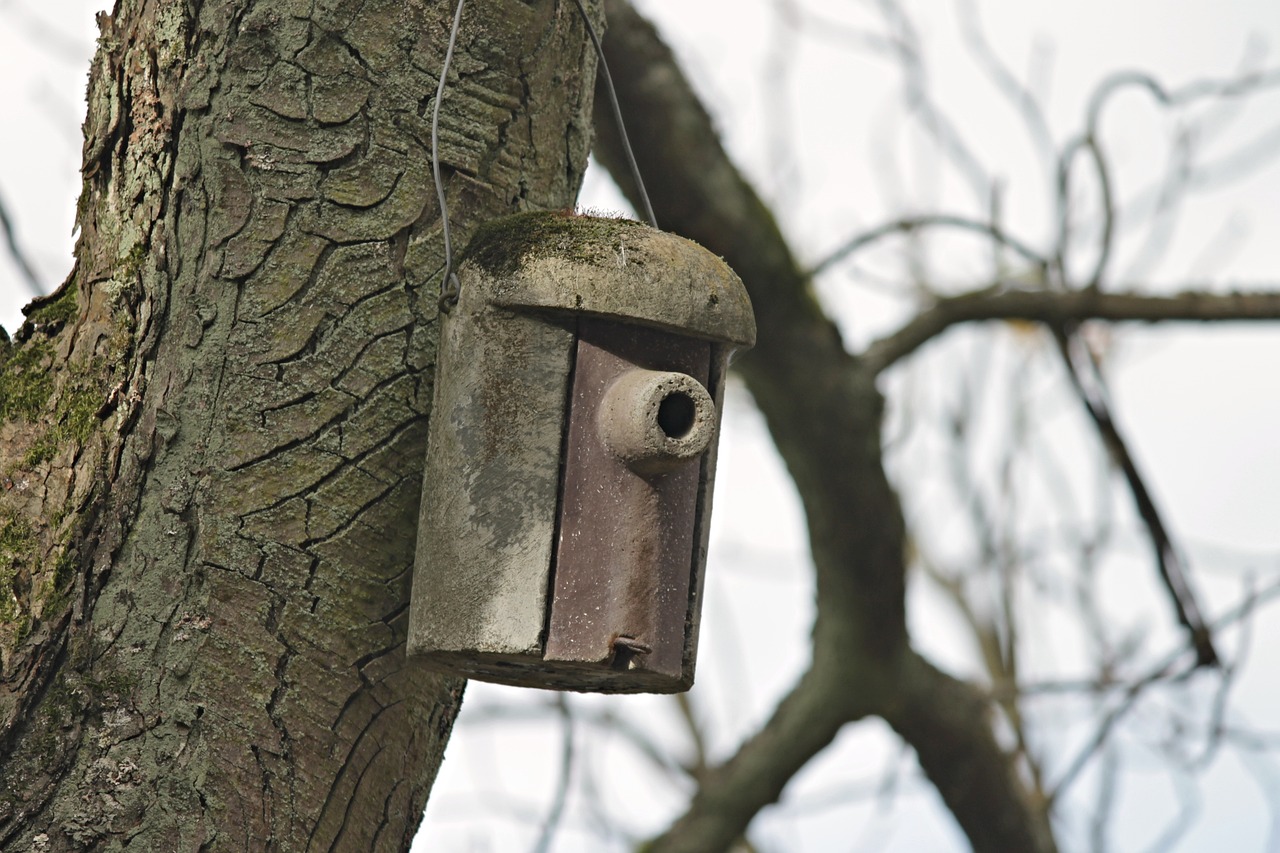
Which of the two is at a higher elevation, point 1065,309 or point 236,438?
point 1065,309

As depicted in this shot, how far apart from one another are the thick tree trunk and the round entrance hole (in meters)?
0.29

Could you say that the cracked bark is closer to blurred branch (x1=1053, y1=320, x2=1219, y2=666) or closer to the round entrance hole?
blurred branch (x1=1053, y1=320, x2=1219, y2=666)

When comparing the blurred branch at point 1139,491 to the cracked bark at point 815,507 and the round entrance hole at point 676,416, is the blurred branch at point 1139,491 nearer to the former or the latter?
the cracked bark at point 815,507

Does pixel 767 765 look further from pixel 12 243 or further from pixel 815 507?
pixel 12 243

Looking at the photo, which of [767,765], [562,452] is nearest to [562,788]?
[767,765]

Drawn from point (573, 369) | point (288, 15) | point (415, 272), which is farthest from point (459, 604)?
point (288, 15)

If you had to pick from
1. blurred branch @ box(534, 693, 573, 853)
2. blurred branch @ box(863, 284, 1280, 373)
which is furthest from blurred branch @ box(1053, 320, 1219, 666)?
blurred branch @ box(534, 693, 573, 853)

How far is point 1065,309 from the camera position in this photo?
3.44m

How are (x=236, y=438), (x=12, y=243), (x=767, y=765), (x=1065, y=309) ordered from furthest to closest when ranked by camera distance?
(x=767, y=765), (x=1065, y=309), (x=12, y=243), (x=236, y=438)

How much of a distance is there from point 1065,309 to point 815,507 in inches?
30.8

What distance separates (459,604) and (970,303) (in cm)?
219

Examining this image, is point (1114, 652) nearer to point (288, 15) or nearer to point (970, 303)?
point (970, 303)

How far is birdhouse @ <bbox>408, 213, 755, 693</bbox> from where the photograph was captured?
1544mm

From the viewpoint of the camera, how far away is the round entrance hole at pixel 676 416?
158 centimetres
